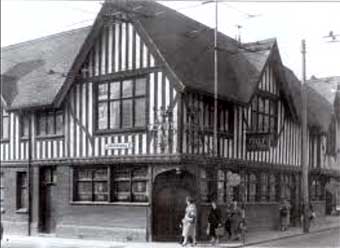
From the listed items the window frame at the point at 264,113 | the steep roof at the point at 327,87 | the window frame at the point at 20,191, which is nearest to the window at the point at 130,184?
the window frame at the point at 20,191

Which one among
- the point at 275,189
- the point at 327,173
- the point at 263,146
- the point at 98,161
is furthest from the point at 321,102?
the point at 98,161

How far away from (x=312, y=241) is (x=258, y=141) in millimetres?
3831

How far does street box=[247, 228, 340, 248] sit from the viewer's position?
1864 centimetres

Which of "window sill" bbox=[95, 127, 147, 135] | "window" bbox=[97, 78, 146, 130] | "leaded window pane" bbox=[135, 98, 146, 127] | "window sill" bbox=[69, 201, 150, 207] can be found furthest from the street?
"window" bbox=[97, 78, 146, 130]

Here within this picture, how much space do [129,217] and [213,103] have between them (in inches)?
180

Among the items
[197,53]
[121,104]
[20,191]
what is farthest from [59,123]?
[20,191]

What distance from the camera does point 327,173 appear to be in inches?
1226

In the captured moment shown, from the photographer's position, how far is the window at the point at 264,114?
22.7 m

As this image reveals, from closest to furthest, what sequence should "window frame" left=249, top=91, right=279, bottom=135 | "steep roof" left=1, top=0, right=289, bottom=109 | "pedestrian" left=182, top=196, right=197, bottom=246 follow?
"pedestrian" left=182, top=196, right=197, bottom=246
"steep roof" left=1, top=0, right=289, bottom=109
"window frame" left=249, top=91, right=279, bottom=135

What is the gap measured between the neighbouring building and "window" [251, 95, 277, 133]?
0.52 feet

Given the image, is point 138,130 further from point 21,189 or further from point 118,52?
point 21,189

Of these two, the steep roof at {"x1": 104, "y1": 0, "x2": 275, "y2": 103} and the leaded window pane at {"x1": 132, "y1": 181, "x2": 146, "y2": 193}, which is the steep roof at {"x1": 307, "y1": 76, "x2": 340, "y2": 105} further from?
the leaded window pane at {"x1": 132, "y1": 181, "x2": 146, "y2": 193}

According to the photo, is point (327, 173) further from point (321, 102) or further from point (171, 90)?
point (171, 90)

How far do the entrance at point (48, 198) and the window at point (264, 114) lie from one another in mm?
7457
